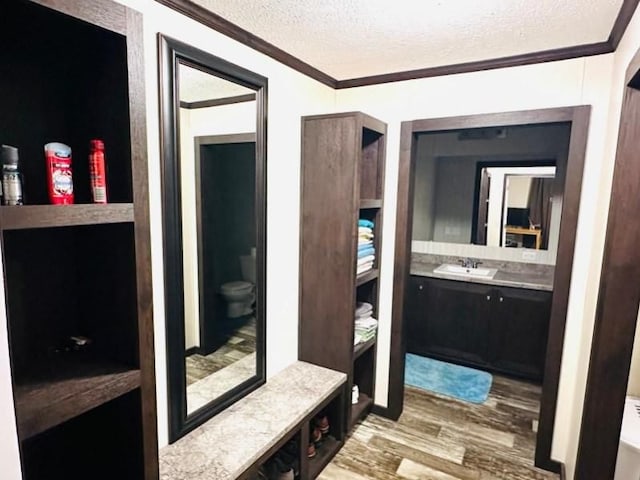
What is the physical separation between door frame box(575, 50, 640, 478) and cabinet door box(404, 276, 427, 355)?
203 cm

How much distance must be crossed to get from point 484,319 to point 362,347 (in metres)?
1.50

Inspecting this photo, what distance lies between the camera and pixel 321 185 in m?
2.30

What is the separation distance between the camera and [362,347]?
2.51m

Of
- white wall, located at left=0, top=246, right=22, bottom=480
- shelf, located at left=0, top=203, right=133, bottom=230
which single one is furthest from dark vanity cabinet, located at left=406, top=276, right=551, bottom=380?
white wall, located at left=0, top=246, right=22, bottom=480

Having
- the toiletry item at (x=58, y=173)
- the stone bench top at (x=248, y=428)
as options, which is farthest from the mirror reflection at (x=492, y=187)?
the toiletry item at (x=58, y=173)

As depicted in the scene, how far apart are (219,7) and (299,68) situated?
709 millimetres

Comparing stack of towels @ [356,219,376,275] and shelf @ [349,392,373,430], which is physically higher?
stack of towels @ [356,219,376,275]

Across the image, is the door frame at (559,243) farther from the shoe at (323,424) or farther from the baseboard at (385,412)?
the shoe at (323,424)

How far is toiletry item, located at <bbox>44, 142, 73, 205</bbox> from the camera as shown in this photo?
95cm

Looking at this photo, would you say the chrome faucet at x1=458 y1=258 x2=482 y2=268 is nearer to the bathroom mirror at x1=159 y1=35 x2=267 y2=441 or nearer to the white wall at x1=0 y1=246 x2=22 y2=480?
the bathroom mirror at x1=159 y1=35 x2=267 y2=441

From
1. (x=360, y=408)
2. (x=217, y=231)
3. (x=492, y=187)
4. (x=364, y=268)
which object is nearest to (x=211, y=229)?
(x=217, y=231)

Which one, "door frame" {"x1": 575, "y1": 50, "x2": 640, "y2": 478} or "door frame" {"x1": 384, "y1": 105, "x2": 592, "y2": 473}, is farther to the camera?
"door frame" {"x1": 384, "y1": 105, "x2": 592, "y2": 473}

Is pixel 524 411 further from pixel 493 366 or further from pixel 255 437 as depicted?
pixel 255 437

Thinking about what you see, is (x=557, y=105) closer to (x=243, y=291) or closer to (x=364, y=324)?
(x=364, y=324)
